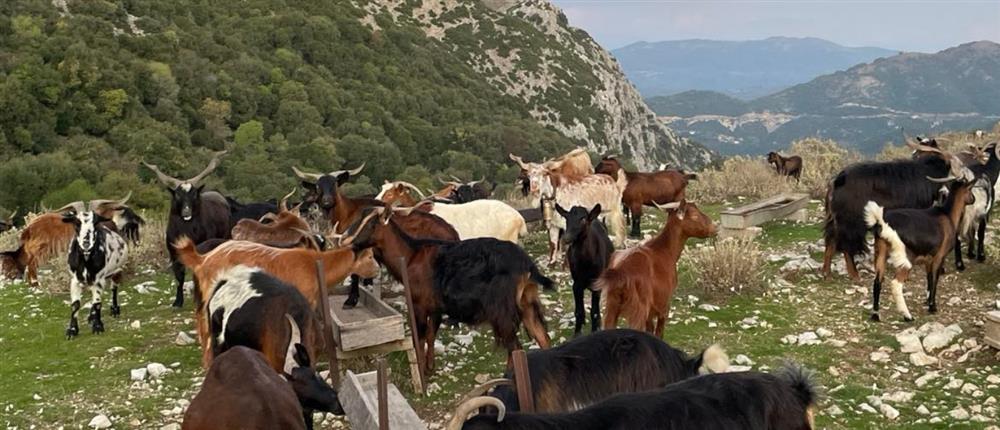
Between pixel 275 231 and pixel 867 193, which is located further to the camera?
pixel 867 193

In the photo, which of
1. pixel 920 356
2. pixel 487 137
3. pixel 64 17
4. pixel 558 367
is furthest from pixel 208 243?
pixel 487 137

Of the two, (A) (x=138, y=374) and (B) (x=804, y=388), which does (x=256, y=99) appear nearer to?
(A) (x=138, y=374)

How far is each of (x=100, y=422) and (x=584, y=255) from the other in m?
4.66

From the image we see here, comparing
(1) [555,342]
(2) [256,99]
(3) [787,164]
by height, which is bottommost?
(1) [555,342]

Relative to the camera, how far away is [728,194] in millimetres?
17500

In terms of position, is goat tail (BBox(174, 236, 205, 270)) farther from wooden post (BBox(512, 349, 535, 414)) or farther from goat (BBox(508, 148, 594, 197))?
goat (BBox(508, 148, 594, 197))

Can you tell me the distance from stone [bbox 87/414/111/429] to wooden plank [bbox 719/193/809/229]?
963cm

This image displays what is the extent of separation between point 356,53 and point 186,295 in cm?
3365

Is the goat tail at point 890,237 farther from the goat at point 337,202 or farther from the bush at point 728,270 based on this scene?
the goat at point 337,202

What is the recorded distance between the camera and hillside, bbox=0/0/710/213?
22344 millimetres

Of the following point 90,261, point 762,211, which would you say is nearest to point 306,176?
point 90,261

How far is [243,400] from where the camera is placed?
3908mm

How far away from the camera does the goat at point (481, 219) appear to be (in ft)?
31.5

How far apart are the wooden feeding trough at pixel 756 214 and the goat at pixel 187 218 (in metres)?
7.92
